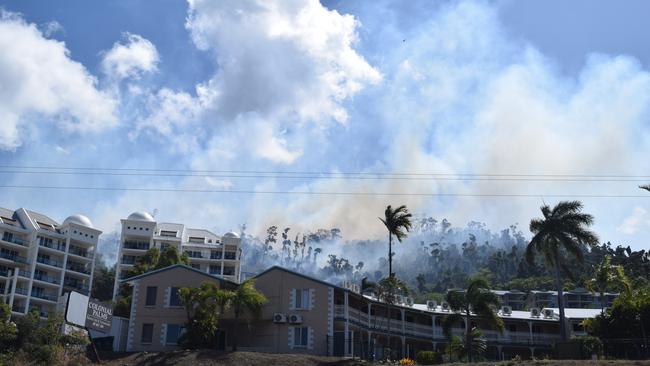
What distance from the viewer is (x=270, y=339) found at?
5231 cm

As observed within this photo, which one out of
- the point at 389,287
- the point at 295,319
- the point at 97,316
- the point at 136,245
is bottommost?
the point at 97,316

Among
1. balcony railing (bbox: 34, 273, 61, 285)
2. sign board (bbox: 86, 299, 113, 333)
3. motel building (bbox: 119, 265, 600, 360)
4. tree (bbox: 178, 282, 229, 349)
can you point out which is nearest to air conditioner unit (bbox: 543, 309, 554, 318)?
motel building (bbox: 119, 265, 600, 360)

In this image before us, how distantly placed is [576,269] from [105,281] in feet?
307

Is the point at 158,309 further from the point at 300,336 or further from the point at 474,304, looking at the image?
the point at 474,304

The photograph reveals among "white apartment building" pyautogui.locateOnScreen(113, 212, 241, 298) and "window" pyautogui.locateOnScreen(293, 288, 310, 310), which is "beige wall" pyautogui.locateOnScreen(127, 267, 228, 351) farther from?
"white apartment building" pyautogui.locateOnScreen(113, 212, 241, 298)

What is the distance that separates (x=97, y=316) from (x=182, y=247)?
85394mm

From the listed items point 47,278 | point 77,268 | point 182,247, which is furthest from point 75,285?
point 182,247

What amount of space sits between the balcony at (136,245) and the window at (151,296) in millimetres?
62076

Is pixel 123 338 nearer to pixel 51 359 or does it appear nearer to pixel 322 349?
pixel 51 359

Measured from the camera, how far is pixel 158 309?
5316cm

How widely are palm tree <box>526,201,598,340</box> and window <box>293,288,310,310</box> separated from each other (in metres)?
20.2

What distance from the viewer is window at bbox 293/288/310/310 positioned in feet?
174

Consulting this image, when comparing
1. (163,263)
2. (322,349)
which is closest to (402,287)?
(322,349)

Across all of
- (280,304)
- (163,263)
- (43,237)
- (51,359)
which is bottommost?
(51,359)
